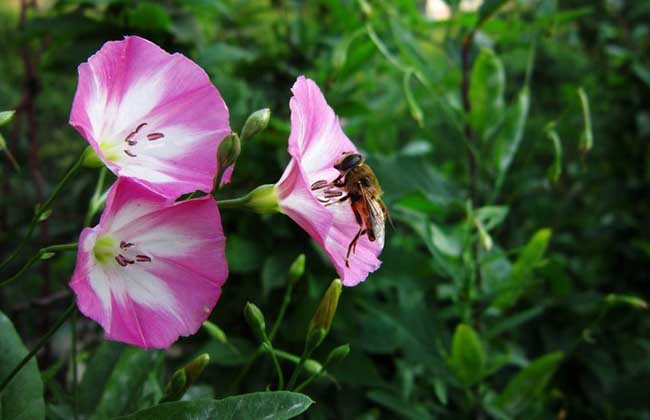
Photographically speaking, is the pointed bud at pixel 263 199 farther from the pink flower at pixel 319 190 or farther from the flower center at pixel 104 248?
the flower center at pixel 104 248

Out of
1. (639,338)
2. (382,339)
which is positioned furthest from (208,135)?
(639,338)

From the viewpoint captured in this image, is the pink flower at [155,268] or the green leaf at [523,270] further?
the green leaf at [523,270]

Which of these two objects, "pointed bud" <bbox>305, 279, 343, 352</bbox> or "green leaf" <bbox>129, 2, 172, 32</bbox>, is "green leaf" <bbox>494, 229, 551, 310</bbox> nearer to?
"pointed bud" <bbox>305, 279, 343, 352</bbox>

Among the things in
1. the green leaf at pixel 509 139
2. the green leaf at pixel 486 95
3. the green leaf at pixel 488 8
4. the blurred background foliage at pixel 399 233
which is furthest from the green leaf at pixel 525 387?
the green leaf at pixel 488 8

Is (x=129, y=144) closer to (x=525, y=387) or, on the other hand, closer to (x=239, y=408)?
(x=239, y=408)

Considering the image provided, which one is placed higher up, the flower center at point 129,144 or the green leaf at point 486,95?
the flower center at point 129,144
